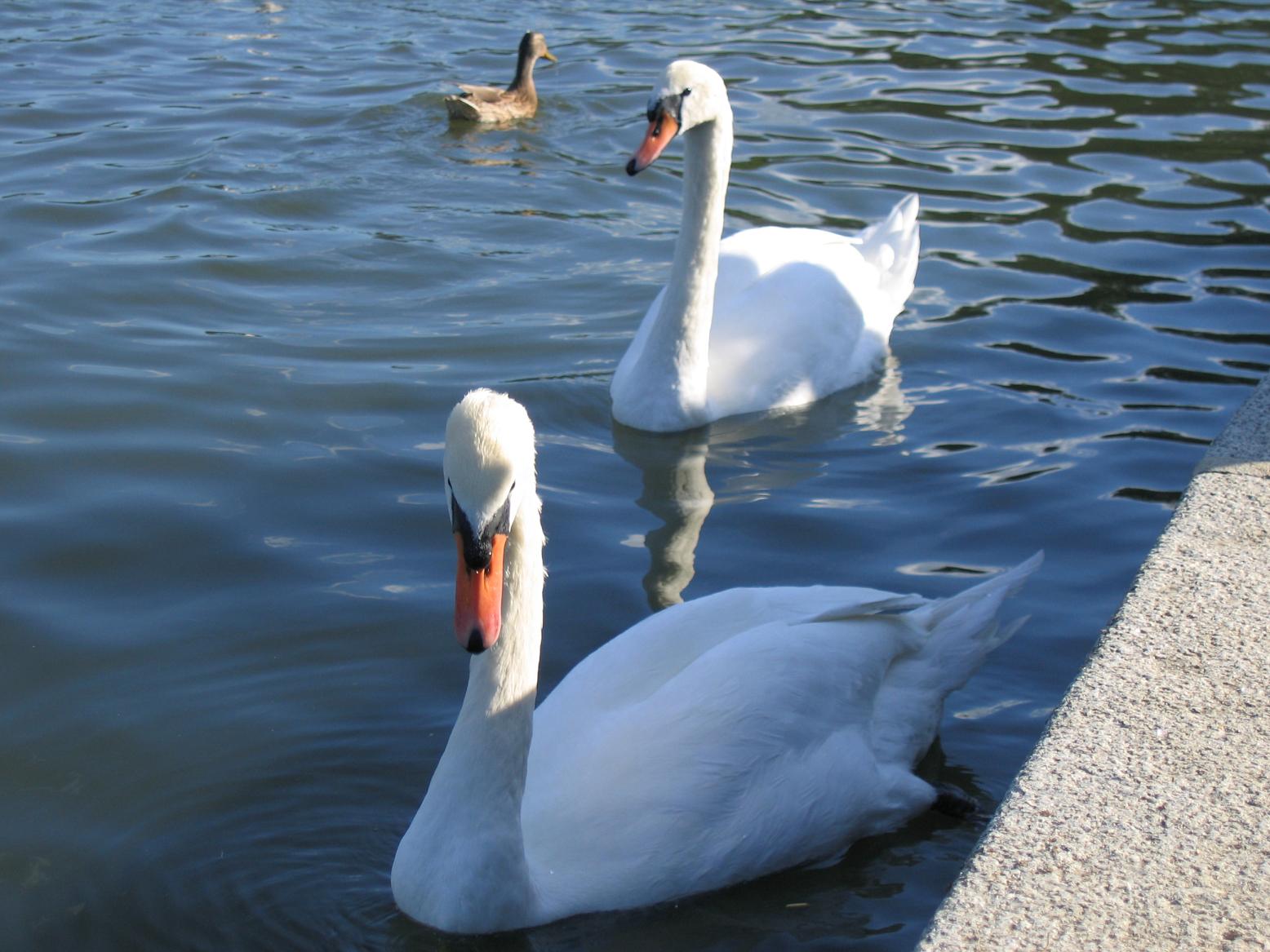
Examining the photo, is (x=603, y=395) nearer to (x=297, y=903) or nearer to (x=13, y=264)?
(x=13, y=264)

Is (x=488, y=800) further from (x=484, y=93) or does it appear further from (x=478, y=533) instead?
(x=484, y=93)

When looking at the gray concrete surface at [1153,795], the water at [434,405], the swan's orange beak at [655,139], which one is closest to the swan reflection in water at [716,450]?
the water at [434,405]

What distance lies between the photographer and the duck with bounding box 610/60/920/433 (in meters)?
7.07

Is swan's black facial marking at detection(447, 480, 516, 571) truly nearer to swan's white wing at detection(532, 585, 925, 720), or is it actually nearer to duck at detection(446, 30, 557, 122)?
→ swan's white wing at detection(532, 585, 925, 720)

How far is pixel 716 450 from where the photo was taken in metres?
7.03

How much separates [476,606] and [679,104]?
406 centimetres

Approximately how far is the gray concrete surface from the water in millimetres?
Result: 810

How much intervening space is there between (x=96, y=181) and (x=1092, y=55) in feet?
26.6

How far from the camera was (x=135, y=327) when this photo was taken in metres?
7.81

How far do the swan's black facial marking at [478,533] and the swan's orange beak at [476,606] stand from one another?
12 mm

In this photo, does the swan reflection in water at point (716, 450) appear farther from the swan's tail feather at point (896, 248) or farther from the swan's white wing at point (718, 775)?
the swan's white wing at point (718, 775)

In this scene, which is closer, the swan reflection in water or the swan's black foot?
the swan's black foot

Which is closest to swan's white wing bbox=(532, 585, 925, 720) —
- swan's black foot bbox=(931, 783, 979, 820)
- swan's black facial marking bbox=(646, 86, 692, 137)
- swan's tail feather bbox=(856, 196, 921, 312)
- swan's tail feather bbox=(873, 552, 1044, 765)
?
swan's tail feather bbox=(873, 552, 1044, 765)

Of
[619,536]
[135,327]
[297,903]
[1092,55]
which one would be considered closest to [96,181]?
[135,327]
